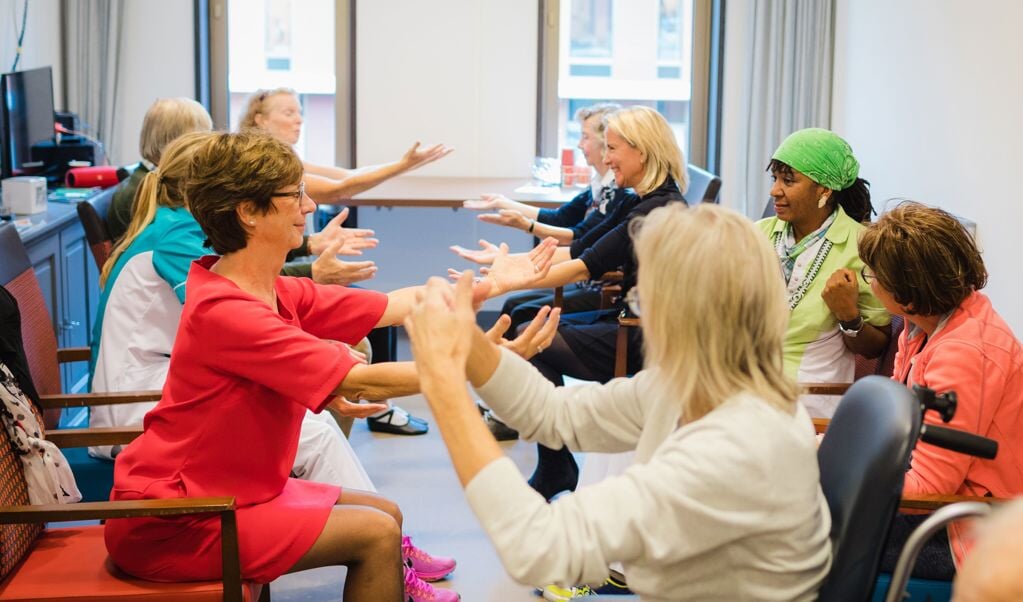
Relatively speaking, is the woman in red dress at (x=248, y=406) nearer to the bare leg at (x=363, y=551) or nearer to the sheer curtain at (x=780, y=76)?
the bare leg at (x=363, y=551)

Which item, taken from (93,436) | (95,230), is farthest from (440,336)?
(95,230)

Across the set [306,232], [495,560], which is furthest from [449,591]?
[306,232]

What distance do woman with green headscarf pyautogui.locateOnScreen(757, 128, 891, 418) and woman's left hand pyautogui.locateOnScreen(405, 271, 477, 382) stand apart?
153cm

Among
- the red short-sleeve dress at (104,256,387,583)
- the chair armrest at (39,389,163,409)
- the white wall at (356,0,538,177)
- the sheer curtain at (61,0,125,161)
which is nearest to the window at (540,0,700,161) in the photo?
the white wall at (356,0,538,177)

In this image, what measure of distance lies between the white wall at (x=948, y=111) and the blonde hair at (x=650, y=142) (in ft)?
3.43

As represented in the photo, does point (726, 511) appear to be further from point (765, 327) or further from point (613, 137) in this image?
point (613, 137)

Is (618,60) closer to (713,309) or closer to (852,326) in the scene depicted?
(852,326)

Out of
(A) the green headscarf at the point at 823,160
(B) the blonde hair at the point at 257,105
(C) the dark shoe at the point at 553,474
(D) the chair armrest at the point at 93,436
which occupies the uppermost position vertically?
(B) the blonde hair at the point at 257,105

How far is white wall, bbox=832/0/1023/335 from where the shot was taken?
147 inches

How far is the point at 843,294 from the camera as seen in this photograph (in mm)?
2811

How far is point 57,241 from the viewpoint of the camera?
4309 mm

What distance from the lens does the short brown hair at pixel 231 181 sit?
211cm

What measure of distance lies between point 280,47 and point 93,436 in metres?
4.14

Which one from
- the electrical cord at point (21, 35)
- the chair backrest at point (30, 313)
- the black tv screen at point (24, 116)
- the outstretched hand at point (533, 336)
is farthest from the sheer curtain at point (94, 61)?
the outstretched hand at point (533, 336)
